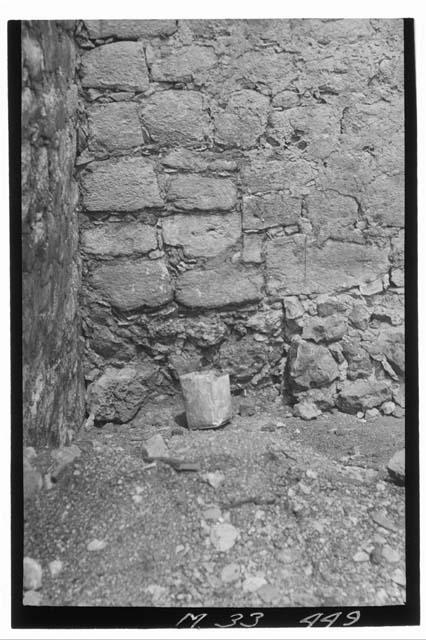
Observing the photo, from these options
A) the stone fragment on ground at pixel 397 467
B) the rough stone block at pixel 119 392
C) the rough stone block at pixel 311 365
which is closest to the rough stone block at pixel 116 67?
the rough stone block at pixel 119 392

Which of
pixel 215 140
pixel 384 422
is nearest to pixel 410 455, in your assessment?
pixel 384 422

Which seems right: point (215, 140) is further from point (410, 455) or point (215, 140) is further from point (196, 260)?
point (410, 455)

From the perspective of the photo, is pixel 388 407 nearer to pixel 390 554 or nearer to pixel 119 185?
pixel 390 554

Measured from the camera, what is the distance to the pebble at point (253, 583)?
1.41 meters

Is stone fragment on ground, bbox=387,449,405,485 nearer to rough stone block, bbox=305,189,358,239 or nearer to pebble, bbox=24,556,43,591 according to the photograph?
rough stone block, bbox=305,189,358,239

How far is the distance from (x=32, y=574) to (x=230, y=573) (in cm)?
62

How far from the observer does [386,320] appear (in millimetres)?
1907

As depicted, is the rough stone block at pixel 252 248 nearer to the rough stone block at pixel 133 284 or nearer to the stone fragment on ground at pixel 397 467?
the rough stone block at pixel 133 284

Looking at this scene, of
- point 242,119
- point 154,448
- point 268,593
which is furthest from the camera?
point 242,119

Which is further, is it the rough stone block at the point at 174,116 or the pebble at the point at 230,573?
the rough stone block at the point at 174,116

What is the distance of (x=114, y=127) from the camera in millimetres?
1786

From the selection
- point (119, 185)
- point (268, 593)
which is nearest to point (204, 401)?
point (268, 593)

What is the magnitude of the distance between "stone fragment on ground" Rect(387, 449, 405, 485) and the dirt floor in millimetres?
35

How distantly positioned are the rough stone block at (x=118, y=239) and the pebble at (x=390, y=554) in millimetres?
1367
